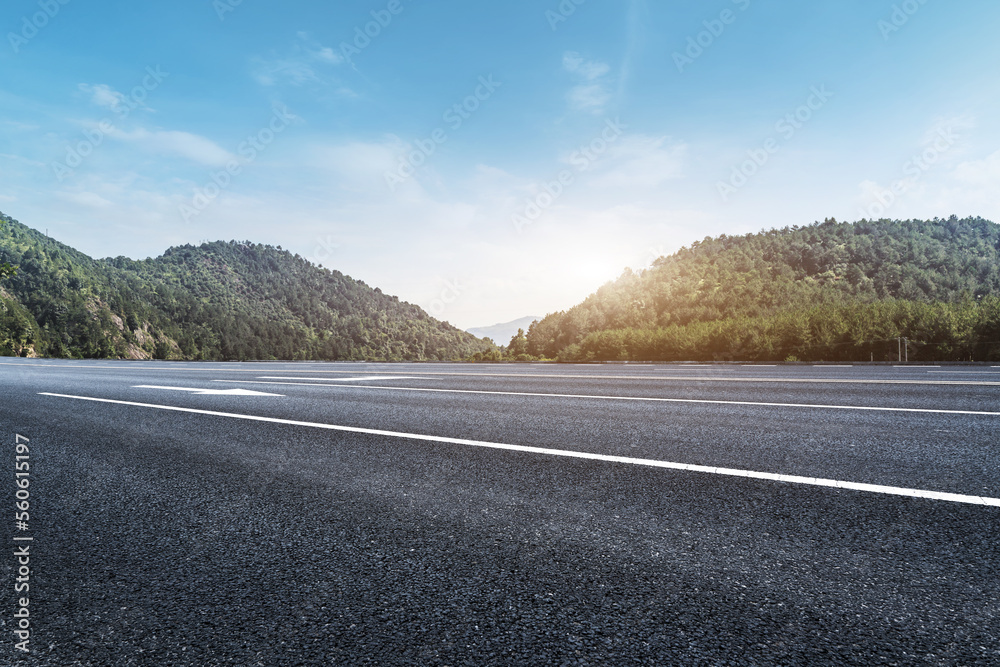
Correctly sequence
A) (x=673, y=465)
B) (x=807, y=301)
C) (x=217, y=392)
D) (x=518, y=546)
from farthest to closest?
1. (x=807, y=301)
2. (x=217, y=392)
3. (x=673, y=465)
4. (x=518, y=546)

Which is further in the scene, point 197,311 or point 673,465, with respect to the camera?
point 197,311

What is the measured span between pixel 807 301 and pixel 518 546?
80.0m

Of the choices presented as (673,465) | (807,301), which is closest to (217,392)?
(673,465)

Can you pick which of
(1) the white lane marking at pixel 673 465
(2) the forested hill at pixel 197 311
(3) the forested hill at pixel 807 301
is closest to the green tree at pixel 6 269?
(2) the forested hill at pixel 197 311

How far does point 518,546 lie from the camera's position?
2.48 m

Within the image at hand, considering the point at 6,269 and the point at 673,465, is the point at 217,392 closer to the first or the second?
the point at 673,465

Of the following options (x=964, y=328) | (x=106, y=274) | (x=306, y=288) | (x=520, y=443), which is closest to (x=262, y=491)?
(x=520, y=443)

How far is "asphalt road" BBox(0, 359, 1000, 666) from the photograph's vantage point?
1715 millimetres

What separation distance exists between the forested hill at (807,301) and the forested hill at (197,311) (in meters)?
18.9

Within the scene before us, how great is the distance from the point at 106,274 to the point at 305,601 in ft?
539

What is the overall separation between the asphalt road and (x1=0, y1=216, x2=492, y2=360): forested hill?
33.3m

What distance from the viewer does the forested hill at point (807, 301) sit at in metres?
24.4

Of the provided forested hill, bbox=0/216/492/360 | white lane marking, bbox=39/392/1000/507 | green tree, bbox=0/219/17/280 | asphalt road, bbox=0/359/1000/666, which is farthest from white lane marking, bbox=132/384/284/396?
forested hill, bbox=0/216/492/360

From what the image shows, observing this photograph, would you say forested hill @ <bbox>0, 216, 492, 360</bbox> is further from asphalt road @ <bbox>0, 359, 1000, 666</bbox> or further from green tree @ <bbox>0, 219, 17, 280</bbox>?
asphalt road @ <bbox>0, 359, 1000, 666</bbox>
